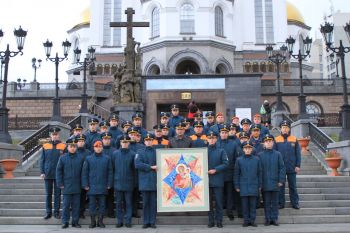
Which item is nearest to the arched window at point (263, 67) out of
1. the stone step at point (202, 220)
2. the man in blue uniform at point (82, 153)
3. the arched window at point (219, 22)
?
the arched window at point (219, 22)

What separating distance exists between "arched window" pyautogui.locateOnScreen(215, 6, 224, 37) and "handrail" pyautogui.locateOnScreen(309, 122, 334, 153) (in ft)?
87.1

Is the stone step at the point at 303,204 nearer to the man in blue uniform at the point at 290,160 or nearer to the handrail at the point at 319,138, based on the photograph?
the man in blue uniform at the point at 290,160

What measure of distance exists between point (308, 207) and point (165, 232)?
4.29 m

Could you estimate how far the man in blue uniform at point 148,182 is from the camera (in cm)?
1039

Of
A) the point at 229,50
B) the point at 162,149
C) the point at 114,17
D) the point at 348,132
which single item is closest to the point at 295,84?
the point at 229,50

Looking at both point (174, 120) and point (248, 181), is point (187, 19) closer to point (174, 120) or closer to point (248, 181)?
point (174, 120)

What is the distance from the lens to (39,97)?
131 ft

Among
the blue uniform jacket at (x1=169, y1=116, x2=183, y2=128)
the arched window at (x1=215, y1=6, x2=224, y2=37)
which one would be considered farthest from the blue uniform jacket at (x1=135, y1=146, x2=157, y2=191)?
the arched window at (x1=215, y1=6, x2=224, y2=37)

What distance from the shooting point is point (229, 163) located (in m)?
11.0

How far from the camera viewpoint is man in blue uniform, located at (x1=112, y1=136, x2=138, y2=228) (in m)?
10.5

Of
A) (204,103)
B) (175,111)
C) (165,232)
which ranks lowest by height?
(165,232)

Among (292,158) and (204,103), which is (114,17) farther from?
(292,158)

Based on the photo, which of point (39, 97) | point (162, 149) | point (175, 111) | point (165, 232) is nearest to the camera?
point (165, 232)

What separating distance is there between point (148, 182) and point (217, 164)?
5.42 ft
